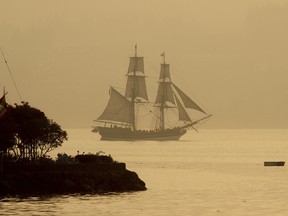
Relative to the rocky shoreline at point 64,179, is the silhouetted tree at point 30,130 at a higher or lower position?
higher

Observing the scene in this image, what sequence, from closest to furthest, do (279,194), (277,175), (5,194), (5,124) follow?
(5,194) < (5,124) < (279,194) < (277,175)

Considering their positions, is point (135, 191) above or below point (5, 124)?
below

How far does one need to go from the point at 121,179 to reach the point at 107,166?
77.8 inches

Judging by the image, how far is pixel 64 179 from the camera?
3725 inches

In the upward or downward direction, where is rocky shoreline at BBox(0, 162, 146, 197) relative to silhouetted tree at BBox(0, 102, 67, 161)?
downward

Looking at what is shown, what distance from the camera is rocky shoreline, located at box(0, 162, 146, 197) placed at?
9194cm

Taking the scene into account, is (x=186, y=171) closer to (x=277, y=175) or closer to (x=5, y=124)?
(x=277, y=175)

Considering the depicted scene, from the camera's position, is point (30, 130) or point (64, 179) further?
point (30, 130)

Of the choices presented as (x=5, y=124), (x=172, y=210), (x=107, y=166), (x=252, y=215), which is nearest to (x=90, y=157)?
(x=107, y=166)

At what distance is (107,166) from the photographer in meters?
97.8

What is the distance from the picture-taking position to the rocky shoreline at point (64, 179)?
302 feet

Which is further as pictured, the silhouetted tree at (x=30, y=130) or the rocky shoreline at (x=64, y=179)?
the silhouetted tree at (x=30, y=130)

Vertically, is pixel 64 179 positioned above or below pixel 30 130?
below

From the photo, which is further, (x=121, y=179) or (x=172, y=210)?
(x=121, y=179)
